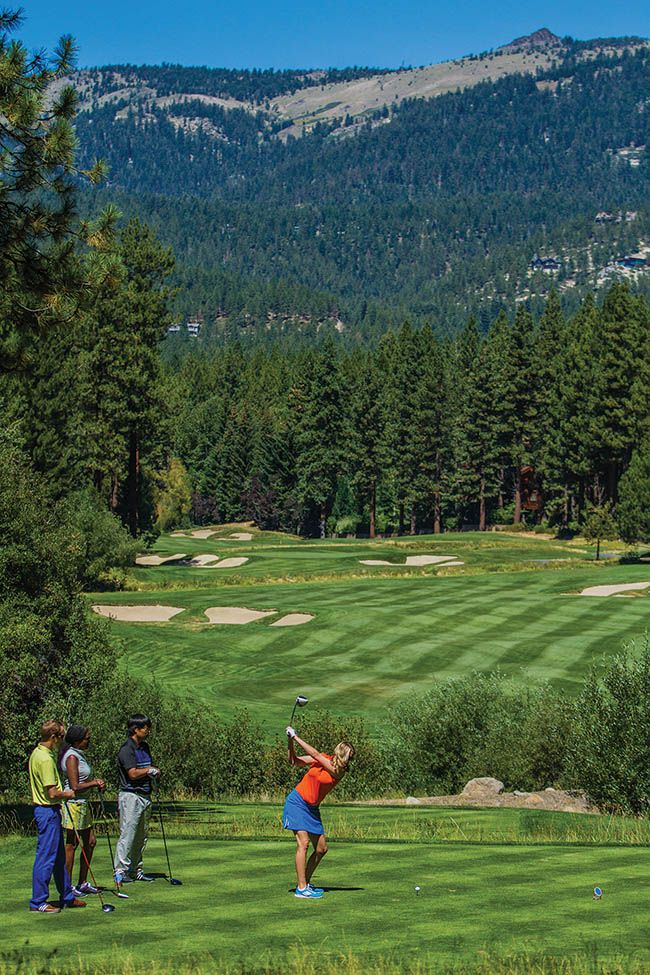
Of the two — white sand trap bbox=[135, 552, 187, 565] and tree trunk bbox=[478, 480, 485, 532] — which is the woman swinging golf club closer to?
white sand trap bbox=[135, 552, 187, 565]

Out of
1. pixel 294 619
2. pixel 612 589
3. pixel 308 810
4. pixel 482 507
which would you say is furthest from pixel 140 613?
pixel 482 507

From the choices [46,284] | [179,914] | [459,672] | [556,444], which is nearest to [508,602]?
[459,672]

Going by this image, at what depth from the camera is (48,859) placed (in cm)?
1583

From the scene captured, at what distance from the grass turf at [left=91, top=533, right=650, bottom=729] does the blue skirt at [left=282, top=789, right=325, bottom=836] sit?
24.6 meters

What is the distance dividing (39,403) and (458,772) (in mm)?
39788

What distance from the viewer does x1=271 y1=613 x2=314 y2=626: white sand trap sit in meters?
58.0

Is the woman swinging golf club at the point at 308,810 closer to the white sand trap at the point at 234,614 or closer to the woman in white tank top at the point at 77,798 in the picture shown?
the woman in white tank top at the point at 77,798

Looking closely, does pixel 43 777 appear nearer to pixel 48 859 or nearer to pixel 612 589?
pixel 48 859

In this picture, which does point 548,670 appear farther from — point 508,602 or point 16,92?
point 16,92

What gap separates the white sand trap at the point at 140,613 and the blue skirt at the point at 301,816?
143ft

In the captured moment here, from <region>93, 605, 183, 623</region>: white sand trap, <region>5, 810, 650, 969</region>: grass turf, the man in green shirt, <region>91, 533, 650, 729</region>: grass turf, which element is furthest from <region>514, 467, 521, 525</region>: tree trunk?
the man in green shirt

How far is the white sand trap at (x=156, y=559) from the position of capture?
8919cm

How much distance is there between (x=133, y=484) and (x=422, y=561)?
19.9 metres

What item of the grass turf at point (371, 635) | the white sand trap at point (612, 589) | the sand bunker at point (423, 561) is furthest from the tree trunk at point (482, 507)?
the white sand trap at point (612, 589)
